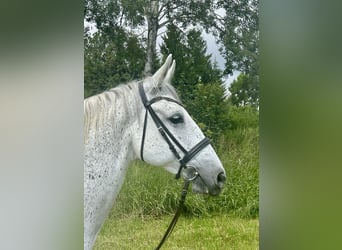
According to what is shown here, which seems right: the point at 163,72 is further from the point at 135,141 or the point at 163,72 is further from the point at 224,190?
the point at 224,190

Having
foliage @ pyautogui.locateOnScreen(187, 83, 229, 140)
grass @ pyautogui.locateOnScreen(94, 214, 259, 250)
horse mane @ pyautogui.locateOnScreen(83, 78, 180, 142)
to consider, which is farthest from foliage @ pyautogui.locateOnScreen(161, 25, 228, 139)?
grass @ pyautogui.locateOnScreen(94, 214, 259, 250)

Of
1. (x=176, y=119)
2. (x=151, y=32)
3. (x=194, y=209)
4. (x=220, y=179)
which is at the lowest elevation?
(x=194, y=209)

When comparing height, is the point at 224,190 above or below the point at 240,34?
below

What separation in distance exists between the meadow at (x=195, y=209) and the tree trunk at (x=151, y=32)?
43cm

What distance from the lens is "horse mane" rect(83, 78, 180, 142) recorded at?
173cm

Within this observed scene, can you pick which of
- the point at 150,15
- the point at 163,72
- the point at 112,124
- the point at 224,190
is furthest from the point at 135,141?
the point at 150,15

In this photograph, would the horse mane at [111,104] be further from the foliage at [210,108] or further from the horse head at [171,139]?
the foliage at [210,108]

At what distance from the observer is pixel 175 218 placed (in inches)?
67.3

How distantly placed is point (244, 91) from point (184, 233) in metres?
0.66

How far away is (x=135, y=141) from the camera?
174cm

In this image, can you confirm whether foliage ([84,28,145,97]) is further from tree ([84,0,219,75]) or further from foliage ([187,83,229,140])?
foliage ([187,83,229,140])

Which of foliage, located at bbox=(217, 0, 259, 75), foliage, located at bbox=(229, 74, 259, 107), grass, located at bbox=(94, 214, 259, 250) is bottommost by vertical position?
grass, located at bbox=(94, 214, 259, 250)
